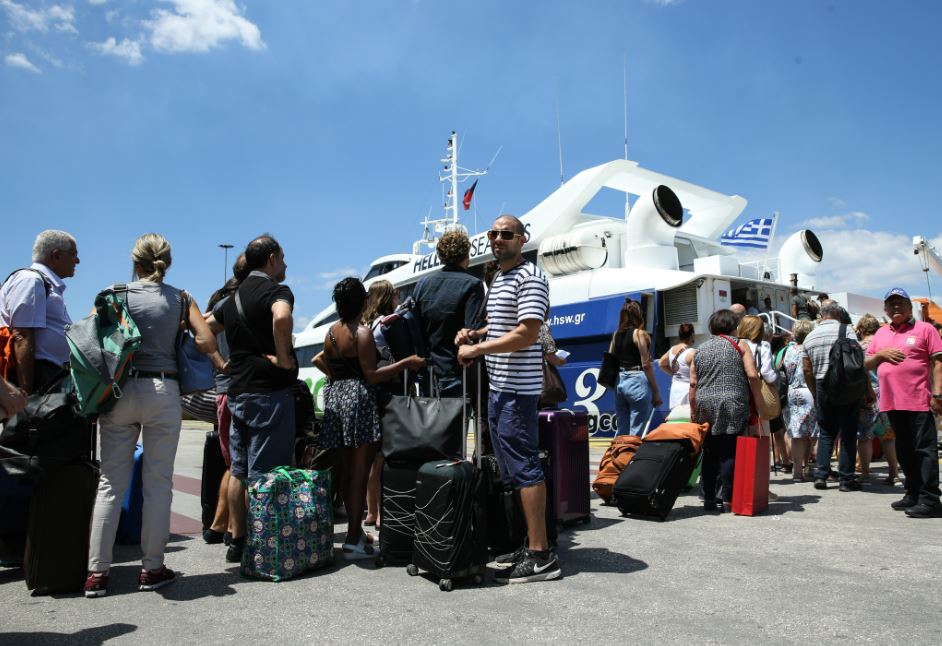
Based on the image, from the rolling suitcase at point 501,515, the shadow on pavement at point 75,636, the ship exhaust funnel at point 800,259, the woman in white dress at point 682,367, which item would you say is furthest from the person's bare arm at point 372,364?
the ship exhaust funnel at point 800,259

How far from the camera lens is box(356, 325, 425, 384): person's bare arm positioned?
449cm

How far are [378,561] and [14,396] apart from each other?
2132 mm

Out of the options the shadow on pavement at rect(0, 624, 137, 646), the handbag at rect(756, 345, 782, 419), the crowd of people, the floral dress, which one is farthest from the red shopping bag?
the shadow on pavement at rect(0, 624, 137, 646)

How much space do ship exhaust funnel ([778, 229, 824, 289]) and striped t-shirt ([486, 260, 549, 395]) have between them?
31.0 ft

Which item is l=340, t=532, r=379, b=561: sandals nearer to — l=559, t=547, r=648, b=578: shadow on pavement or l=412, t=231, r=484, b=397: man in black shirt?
l=412, t=231, r=484, b=397: man in black shirt

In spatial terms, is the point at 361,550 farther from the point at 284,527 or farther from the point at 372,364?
the point at 372,364

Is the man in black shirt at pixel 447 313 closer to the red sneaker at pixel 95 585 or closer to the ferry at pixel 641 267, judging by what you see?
the red sneaker at pixel 95 585

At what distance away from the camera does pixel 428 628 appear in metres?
3.05

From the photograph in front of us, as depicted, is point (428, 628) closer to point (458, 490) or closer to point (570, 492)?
point (458, 490)

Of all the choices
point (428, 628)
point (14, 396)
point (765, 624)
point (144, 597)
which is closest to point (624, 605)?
point (765, 624)

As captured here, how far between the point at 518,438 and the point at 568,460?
4.73 feet

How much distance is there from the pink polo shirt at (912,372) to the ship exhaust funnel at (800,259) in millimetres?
6602

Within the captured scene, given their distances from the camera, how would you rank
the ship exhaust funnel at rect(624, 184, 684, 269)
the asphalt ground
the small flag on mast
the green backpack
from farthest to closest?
the small flag on mast < the ship exhaust funnel at rect(624, 184, 684, 269) < the green backpack < the asphalt ground

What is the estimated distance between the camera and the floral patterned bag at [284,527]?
3.91 meters
